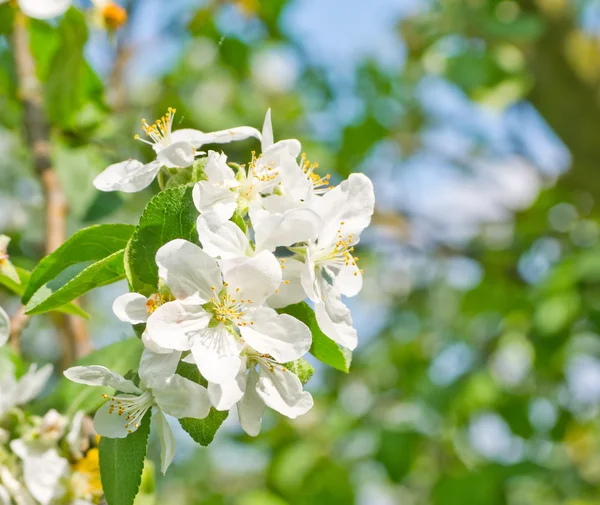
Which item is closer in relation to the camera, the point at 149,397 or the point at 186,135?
the point at 149,397

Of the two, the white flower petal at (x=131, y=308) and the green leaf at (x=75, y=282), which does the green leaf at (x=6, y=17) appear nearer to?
the green leaf at (x=75, y=282)

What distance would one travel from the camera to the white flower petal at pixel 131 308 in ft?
2.02

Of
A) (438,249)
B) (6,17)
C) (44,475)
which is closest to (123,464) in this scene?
(44,475)

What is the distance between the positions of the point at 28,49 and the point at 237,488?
9.76 feet

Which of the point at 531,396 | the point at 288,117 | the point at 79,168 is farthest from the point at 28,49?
the point at 531,396

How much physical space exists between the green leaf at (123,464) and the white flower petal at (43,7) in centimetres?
69

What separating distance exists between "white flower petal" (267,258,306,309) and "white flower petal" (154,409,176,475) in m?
0.15

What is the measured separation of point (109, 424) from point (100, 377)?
0.19ft

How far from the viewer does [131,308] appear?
63 cm

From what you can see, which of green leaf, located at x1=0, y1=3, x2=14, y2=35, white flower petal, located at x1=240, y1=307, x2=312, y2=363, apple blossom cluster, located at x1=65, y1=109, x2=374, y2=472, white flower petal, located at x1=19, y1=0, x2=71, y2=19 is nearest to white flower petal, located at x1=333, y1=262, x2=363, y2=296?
apple blossom cluster, located at x1=65, y1=109, x2=374, y2=472

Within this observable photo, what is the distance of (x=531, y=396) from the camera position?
7.80 feet

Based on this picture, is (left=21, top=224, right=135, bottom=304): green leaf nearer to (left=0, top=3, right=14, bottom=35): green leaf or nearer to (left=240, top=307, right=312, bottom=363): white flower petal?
(left=240, top=307, right=312, bottom=363): white flower petal

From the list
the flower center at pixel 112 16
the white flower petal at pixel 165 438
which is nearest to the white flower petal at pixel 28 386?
the white flower petal at pixel 165 438

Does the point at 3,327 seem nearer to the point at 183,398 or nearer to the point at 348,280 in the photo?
the point at 183,398
